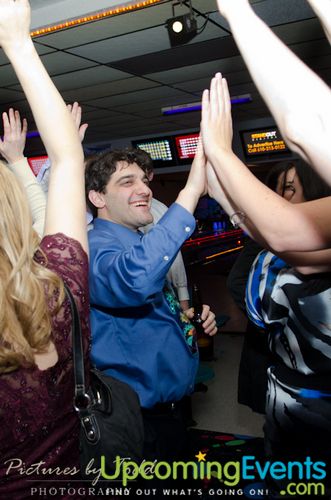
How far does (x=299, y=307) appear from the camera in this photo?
1.38m

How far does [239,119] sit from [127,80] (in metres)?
2.97

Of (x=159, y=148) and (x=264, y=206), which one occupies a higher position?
(x=159, y=148)

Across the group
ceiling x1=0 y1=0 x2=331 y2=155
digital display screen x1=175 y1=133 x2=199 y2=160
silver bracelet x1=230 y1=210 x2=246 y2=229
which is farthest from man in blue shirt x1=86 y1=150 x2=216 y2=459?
digital display screen x1=175 y1=133 x2=199 y2=160

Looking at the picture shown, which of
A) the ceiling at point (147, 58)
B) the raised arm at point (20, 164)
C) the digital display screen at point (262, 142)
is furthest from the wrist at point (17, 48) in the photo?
the digital display screen at point (262, 142)

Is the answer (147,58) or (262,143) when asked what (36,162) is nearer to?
(262,143)

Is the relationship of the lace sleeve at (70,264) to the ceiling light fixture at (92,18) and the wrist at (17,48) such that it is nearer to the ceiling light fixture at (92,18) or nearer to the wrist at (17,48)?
the wrist at (17,48)

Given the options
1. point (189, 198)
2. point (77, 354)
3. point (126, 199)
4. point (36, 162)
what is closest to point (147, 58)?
point (126, 199)

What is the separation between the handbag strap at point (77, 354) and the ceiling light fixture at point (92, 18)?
2317 millimetres

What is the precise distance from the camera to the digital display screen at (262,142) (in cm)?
663

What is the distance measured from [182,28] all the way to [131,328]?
6.20ft

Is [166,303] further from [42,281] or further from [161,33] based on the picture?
[161,33]

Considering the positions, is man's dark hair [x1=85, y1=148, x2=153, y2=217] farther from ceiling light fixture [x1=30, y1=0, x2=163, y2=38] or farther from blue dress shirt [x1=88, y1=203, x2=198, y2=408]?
ceiling light fixture [x1=30, y1=0, x2=163, y2=38]

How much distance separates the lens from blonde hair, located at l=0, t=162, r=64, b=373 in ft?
2.67

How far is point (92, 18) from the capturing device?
2848mm
